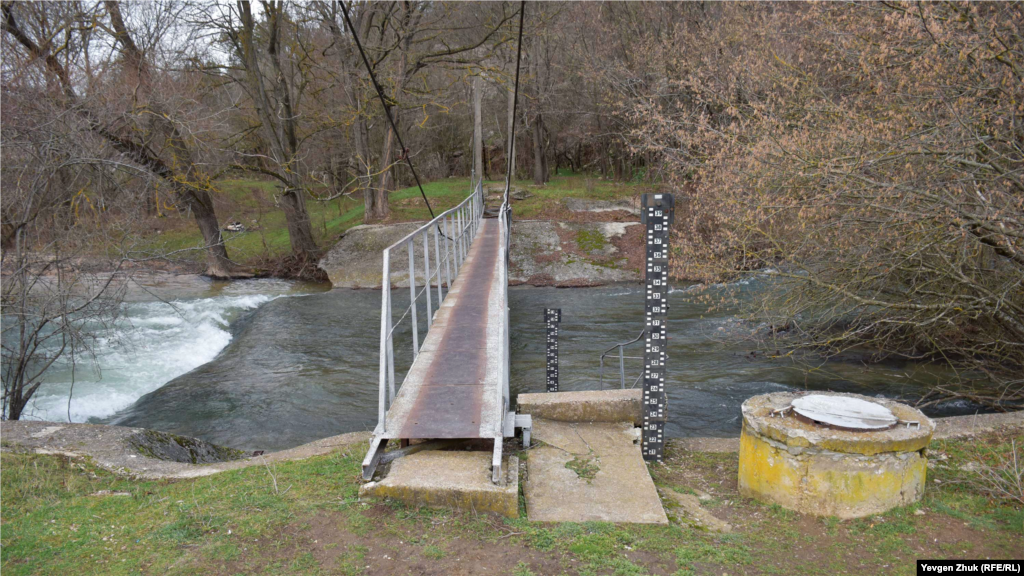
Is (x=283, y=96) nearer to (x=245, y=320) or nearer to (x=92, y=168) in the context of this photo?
(x=245, y=320)

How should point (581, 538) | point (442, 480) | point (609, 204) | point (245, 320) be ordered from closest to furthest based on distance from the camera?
1. point (581, 538)
2. point (442, 480)
3. point (245, 320)
4. point (609, 204)

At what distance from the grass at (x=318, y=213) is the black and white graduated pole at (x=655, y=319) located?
1951 centimetres

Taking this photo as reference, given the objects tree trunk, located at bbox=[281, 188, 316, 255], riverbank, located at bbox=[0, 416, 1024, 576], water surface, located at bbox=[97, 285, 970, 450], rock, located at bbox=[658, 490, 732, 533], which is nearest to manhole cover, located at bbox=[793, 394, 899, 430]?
riverbank, located at bbox=[0, 416, 1024, 576]

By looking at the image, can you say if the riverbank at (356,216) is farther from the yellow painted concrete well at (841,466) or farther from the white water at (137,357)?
the yellow painted concrete well at (841,466)

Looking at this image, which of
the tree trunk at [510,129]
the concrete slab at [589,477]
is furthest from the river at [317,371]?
the tree trunk at [510,129]

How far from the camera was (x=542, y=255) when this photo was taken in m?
22.2

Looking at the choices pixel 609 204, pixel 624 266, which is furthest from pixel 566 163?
pixel 624 266

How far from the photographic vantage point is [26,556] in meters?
3.66

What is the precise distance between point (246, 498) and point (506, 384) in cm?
226

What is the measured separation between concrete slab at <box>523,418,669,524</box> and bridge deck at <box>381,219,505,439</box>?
0.62 meters

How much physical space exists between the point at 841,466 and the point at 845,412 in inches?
19.4

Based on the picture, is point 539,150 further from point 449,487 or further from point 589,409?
point 449,487

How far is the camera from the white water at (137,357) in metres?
10.0

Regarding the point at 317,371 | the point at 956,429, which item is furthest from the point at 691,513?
the point at 317,371
